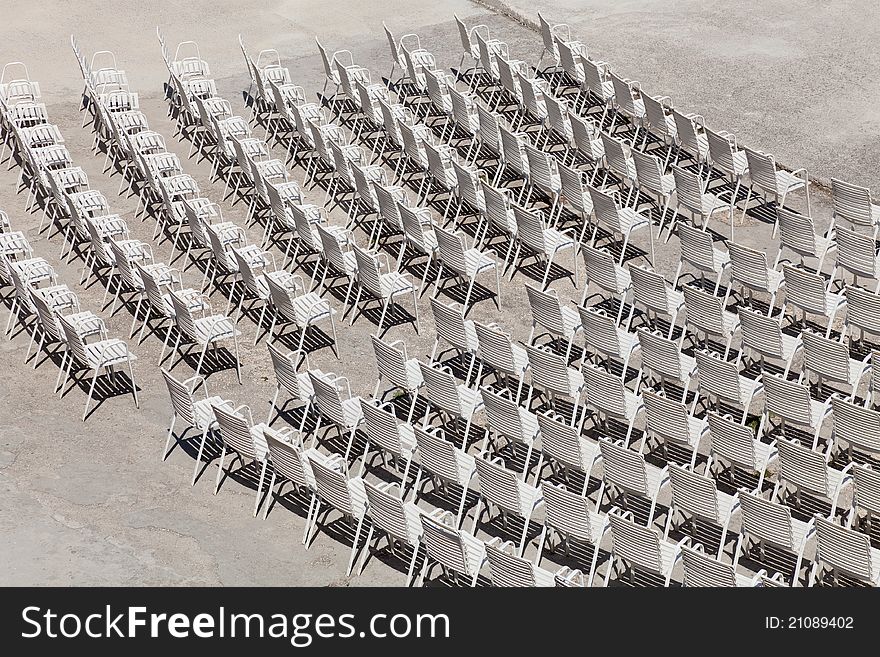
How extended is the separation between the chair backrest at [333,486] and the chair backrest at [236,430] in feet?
2.57

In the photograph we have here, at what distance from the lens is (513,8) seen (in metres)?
24.1

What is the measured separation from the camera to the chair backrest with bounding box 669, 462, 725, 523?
1205 cm

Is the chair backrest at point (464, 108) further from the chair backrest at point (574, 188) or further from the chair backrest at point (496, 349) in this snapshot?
the chair backrest at point (496, 349)

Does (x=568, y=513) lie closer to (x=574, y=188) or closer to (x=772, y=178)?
(x=574, y=188)

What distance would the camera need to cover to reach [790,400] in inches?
523

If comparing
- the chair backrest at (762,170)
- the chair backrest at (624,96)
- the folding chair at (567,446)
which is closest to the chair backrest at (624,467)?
the folding chair at (567,446)

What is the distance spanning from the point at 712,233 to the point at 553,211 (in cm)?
185

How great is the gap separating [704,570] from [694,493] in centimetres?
115

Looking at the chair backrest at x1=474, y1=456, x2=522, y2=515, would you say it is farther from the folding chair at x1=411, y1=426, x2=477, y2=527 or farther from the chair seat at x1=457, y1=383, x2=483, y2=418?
the chair seat at x1=457, y1=383, x2=483, y2=418

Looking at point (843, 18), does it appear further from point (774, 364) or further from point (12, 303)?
point (12, 303)

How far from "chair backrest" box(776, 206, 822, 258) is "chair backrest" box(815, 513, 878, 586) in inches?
197

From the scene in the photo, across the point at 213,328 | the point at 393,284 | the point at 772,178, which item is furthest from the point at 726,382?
the point at 213,328

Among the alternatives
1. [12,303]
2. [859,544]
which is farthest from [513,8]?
[859,544]

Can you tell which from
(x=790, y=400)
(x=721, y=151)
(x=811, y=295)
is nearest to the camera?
(x=790, y=400)
